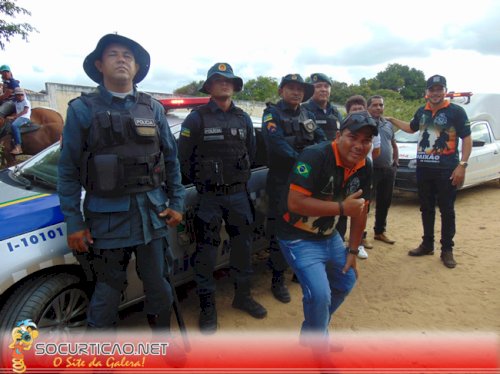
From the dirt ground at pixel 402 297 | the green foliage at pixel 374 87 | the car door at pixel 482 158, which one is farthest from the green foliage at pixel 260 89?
the dirt ground at pixel 402 297

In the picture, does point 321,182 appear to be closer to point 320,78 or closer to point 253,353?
point 253,353

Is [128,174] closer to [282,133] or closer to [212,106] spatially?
[212,106]

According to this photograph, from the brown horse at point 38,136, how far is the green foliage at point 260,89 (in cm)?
2983

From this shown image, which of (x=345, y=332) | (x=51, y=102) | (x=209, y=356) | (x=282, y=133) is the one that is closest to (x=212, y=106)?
(x=282, y=133)

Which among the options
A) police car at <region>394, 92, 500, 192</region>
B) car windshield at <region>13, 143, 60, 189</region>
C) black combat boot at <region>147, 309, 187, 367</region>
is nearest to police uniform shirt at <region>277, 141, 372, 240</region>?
black combat boot at <region>147, 309, 187, 367</region>

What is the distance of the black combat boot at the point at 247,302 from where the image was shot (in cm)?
301

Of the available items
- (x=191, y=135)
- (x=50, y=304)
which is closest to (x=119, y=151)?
(x=191, y=135)

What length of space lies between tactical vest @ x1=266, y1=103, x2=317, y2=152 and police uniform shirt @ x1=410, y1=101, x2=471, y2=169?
1.64 meters

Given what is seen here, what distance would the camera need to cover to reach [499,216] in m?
5.78

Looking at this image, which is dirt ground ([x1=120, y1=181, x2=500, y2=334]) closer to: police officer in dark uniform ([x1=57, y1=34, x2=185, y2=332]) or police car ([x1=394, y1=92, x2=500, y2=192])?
police officer in dark uniform ([x1=57, y1=34, x2=185, y2=332])

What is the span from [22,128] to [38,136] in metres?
0.29

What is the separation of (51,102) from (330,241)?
1376cm

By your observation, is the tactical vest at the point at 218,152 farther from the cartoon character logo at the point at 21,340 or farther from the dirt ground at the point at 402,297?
the cartoon character logo at the point at 21,340

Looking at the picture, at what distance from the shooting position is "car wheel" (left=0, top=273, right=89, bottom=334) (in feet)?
6.72
